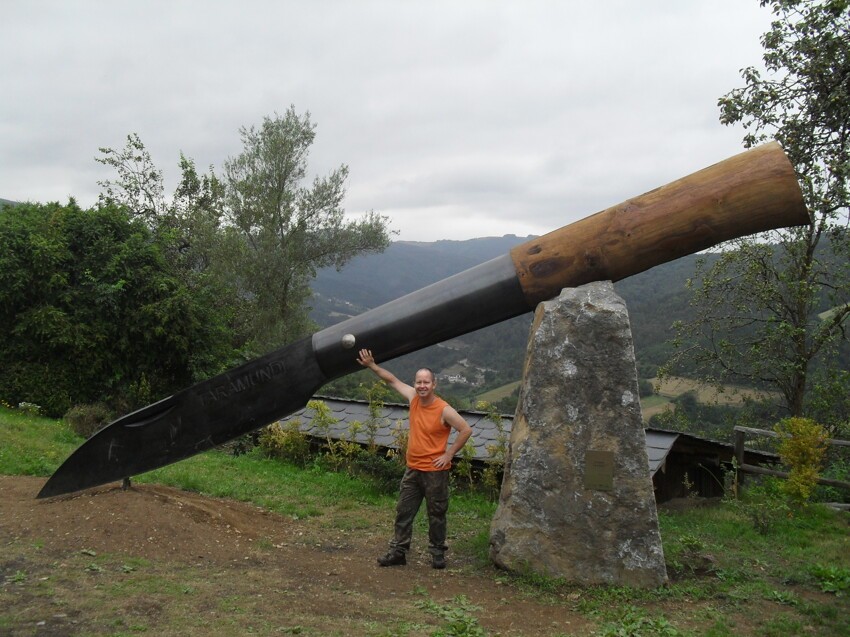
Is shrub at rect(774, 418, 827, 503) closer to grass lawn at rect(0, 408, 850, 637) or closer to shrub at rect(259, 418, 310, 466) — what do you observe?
grass lawn at rect(0, 408, 850, 637)

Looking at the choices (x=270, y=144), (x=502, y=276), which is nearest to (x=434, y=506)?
(x=502, y=276)

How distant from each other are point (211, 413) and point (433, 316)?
76.6 inches

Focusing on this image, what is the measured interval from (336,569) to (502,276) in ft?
8.32

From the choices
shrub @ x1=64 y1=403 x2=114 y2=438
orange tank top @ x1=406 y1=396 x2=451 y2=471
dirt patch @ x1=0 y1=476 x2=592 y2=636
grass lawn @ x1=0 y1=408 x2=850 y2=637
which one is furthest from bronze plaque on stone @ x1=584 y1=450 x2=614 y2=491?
shrub @ x1=64 y1=403 x2=114 y2=438

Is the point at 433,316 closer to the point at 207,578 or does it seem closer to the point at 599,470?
the point at 599,470

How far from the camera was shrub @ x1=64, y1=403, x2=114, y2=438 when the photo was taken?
1054 cm

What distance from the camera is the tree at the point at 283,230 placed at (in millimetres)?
25875

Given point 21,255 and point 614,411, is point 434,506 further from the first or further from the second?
point 21,255

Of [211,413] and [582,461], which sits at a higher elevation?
[211,413]

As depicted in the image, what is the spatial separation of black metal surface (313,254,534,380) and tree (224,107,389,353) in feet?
66.6

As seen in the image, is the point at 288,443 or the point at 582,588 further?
the point at 288,443

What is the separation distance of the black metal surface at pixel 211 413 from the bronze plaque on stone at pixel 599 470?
214cm

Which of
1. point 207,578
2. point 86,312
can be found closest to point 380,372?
point 207,578

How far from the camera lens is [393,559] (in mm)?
5016
